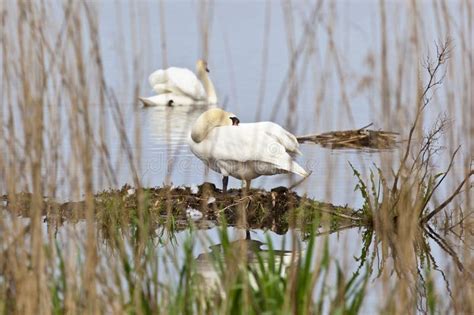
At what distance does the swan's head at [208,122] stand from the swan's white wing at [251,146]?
0.35 feet

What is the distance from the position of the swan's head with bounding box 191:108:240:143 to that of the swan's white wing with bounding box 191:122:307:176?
0.11 m

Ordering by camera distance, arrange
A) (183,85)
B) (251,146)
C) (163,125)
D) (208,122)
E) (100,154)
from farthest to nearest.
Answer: (183,85), (163,125), (208,122), (251,146), (100,154)

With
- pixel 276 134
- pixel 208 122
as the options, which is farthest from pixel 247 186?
pixel 208 122

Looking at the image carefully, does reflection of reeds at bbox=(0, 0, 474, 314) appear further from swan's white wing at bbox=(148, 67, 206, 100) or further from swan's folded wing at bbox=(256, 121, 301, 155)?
swan's white wing at bbox=(148, 67, 206, 100)

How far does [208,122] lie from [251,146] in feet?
2.17

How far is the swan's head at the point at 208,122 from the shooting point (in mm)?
8203

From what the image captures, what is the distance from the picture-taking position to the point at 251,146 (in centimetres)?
775

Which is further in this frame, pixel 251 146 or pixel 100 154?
pixel 251 146

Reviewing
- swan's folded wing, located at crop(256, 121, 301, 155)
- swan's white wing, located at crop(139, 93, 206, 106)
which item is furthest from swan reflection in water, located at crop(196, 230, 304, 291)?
swan's white wing, located at crop(139, 93, 206, 106)

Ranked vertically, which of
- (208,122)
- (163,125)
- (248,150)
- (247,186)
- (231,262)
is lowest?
(231,262)

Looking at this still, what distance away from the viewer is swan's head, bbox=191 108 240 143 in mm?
8203

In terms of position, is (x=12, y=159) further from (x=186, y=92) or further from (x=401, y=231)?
(x=186, y=92)

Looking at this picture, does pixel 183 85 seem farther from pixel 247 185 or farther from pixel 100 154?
pixel 100 154

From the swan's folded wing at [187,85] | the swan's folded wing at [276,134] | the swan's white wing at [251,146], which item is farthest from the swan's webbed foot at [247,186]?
the swan's folded wing at [187,85]
